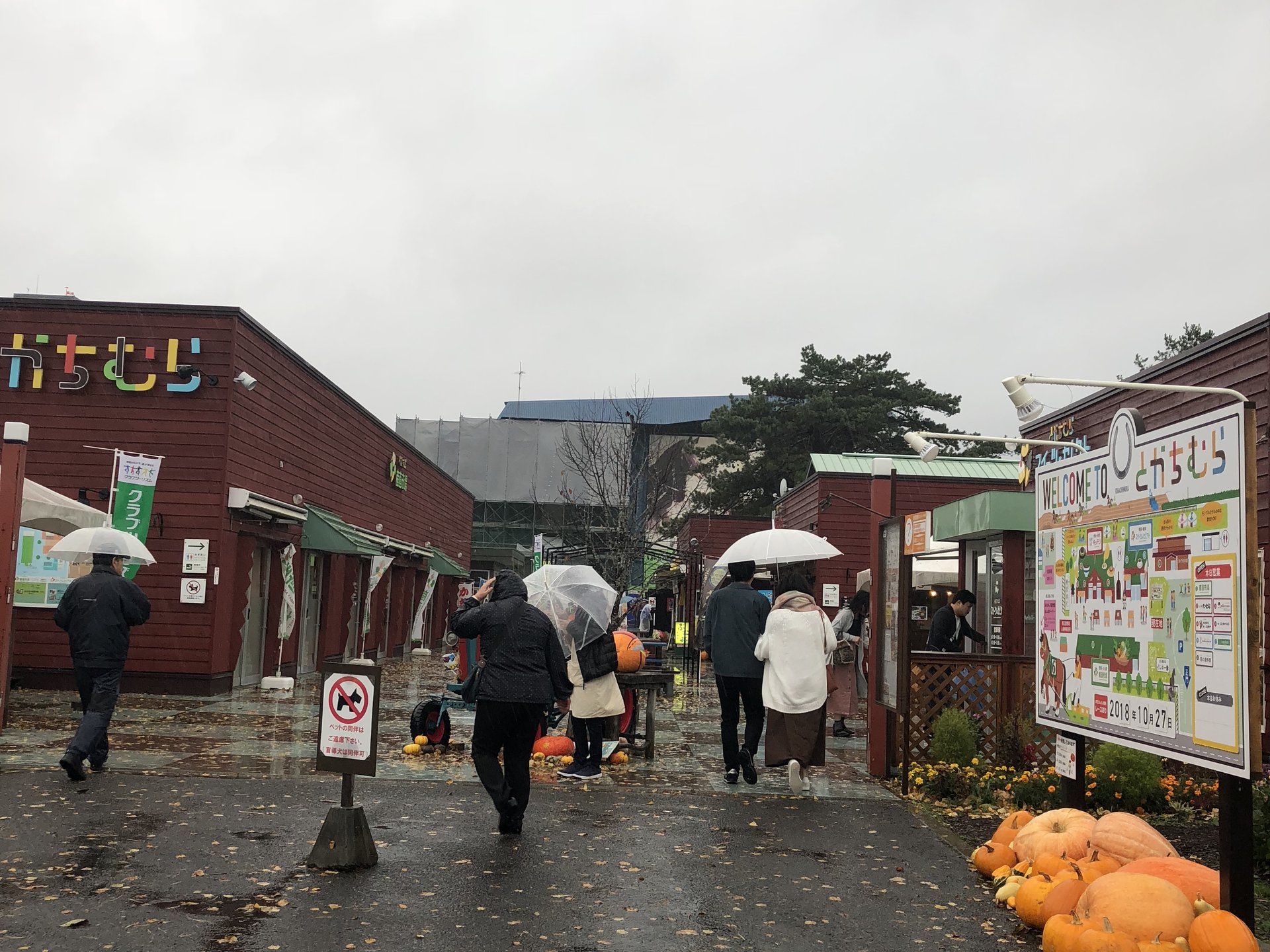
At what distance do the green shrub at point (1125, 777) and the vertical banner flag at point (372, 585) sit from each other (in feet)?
60.1

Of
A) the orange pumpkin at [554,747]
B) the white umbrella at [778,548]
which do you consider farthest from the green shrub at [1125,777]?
the orange pumpkin at [554,747]

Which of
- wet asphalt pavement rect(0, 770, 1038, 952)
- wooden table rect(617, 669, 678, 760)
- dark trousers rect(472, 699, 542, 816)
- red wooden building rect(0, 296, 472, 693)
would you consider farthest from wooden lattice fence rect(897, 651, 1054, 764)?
red wooden building rect(0, 296, 472, 693)

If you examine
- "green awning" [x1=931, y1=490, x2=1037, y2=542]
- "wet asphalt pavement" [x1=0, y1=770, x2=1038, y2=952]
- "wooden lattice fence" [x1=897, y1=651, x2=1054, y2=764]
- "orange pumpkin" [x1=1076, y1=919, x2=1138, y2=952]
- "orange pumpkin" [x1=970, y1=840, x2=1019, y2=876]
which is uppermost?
"green awning" [x1=931, y1=490, x2=1037, y2=542]

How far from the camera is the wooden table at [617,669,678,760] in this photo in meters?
11.1

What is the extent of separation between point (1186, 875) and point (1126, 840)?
561 mm

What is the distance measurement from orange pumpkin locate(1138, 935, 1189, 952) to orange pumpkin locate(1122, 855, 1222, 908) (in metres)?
0.47

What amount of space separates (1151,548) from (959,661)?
16.8 feet

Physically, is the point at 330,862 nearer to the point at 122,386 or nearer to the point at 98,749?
the point at 98,749

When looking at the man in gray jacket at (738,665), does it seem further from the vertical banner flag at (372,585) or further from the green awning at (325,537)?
the vertical banner flag at (372,585)

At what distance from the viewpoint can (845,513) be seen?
2906 centimetres

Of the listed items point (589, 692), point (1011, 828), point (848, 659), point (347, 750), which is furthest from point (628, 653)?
point (347, 750)

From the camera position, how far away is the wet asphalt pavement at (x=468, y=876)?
5.52 metres

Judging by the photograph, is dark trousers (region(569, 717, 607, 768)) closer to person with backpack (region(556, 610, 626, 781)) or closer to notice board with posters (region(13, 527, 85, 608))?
person with backpack (region(556, 610, 626, 781))

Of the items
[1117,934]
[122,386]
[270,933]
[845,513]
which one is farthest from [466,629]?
[845,513]
